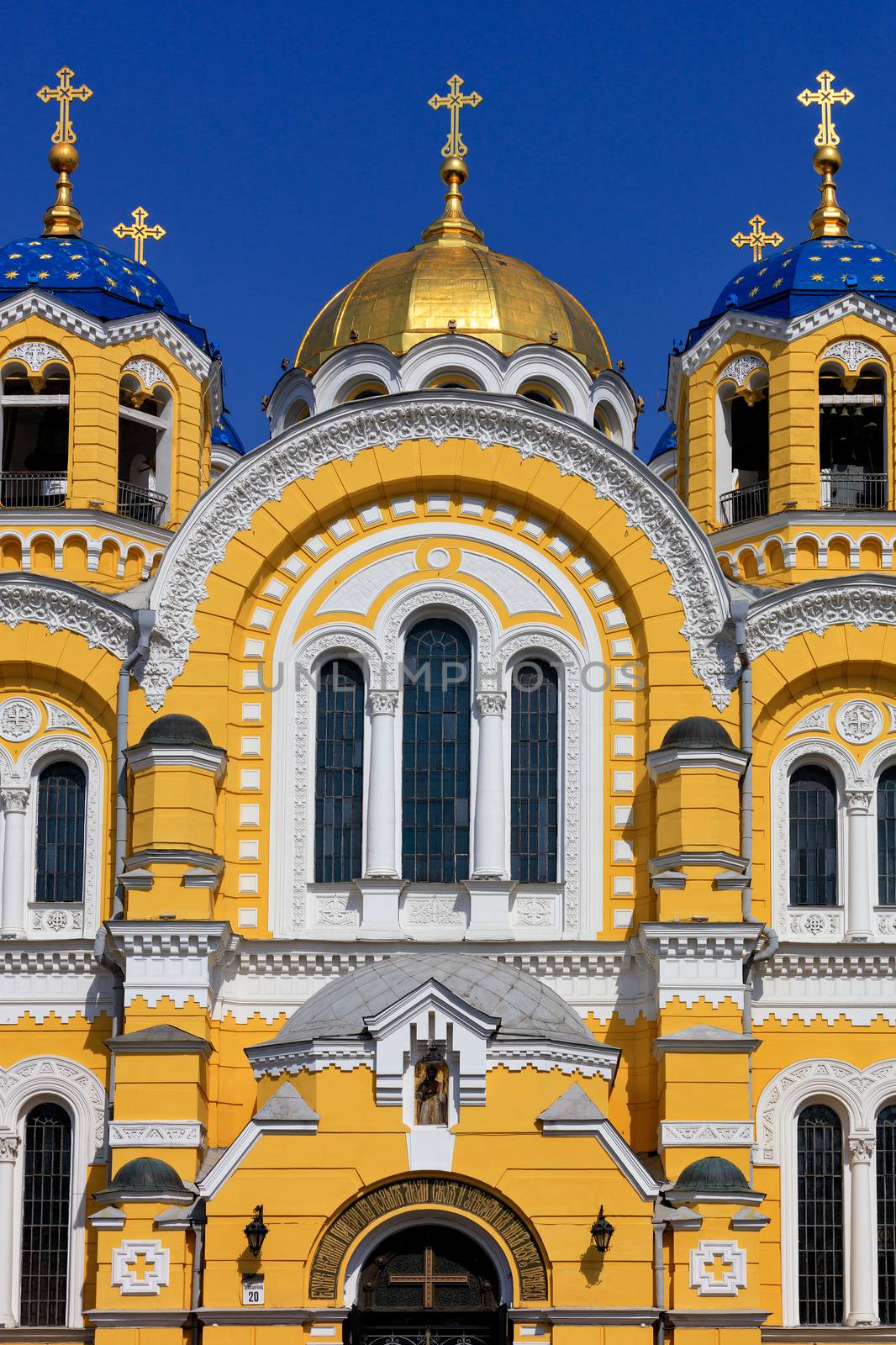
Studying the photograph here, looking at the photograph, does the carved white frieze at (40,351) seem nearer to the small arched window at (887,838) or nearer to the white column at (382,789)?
the white column at (382,789)

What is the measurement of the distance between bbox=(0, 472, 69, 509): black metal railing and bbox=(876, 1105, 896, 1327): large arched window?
39.2ft

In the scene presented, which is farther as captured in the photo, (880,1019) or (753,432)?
(753,432)

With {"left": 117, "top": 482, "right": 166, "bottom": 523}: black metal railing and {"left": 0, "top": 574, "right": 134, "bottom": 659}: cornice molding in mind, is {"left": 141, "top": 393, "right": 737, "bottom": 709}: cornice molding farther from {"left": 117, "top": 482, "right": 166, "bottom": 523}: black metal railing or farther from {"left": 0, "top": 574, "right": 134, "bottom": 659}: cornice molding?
{"left": 117, "top": 482, "right": 166, "bottom": 523}: black metal railing

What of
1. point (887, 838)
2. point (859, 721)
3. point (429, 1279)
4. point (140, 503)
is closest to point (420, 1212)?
point (429, 1279)

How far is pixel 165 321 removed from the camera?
3494 cm

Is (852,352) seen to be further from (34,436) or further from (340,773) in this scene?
(34,436)

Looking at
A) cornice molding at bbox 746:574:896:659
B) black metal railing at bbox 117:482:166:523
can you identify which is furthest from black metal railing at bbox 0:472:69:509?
cornice molding at bbox 746:574:896:659

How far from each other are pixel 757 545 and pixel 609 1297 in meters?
9.80

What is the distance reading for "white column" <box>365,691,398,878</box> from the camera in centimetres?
3159

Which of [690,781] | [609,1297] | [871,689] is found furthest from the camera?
[871,689]

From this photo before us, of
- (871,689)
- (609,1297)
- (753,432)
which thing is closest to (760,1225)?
(609,1297)

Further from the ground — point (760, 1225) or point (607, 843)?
point (607, 843)

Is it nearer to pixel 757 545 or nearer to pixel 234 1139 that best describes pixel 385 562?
pixel 757 545

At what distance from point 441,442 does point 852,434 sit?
5.51 metres
